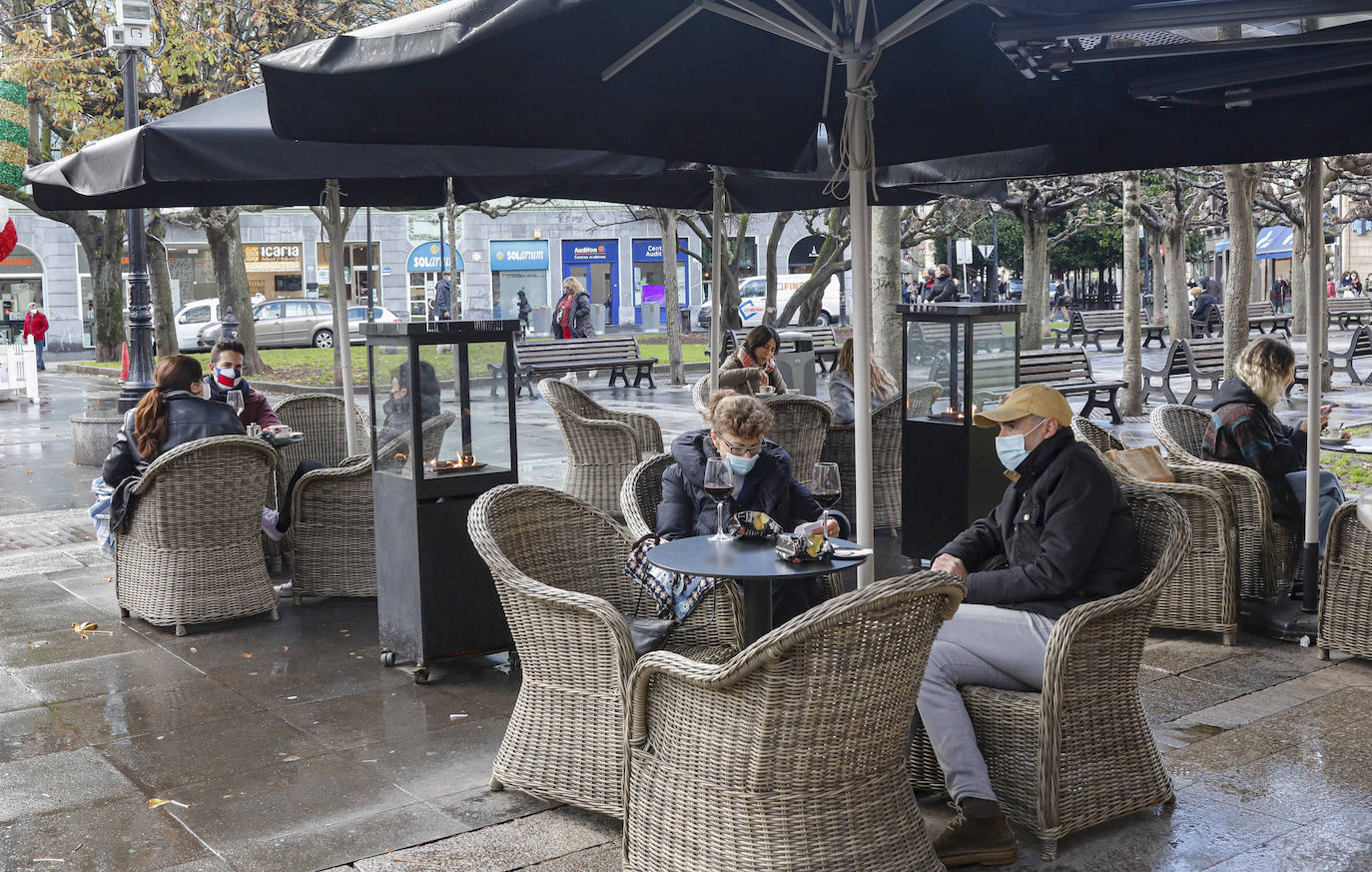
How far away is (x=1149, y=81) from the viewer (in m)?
5.04

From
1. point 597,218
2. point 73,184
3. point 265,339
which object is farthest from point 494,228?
point 73,184

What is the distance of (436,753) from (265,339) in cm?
3526

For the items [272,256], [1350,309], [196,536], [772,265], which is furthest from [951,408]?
[272,256]

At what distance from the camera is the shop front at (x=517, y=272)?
51.7m

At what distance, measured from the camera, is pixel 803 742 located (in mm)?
3381

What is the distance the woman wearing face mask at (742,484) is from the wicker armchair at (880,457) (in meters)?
3.09

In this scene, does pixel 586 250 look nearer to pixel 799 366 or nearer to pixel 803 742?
pixel 799 366

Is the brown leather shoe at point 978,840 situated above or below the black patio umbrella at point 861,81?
below

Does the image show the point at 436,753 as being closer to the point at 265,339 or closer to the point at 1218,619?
the point at 1218,619

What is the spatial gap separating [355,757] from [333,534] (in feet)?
8.32

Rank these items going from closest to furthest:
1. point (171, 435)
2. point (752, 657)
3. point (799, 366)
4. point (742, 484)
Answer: point (752, 657), point (742, 484), point (171, 435), point (799, 366)

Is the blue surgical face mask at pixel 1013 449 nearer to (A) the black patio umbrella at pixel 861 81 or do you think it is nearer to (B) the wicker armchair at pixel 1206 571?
(A) the black patio umbrella at pixel 861 81

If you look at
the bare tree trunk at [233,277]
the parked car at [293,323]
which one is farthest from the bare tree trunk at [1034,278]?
the parked car at [293,323]

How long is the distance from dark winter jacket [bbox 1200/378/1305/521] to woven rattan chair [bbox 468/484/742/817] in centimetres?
337
